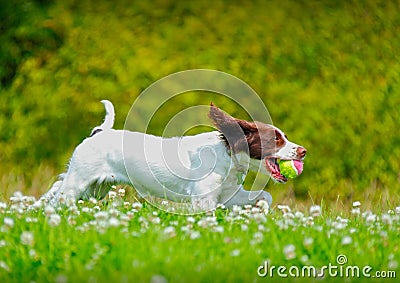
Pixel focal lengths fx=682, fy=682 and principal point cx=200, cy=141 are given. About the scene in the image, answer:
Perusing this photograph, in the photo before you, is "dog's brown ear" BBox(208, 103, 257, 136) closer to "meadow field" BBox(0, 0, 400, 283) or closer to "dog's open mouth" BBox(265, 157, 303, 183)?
"dog's open mouth" BBox(265, 157, 303, 183)

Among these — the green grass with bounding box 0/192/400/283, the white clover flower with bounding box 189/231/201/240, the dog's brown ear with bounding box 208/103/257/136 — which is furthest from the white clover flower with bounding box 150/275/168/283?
the dog's brown ear with bounding box 208/103/257/136

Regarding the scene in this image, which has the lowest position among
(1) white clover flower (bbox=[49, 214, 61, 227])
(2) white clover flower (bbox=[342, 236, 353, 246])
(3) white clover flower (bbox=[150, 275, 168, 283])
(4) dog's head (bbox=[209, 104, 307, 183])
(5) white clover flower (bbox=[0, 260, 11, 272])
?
(4) dog's head (bbox=[209, 104, 307, 183])

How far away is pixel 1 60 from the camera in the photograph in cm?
635

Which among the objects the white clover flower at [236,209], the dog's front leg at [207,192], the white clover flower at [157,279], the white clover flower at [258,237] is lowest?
the dog's front leg at [207,192]

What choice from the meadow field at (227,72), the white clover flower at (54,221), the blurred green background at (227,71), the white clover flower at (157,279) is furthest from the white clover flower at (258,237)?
the blurred green background at (227,71)

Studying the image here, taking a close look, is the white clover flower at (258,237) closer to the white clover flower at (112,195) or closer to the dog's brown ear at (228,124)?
the dog's brown ear at (228,124)

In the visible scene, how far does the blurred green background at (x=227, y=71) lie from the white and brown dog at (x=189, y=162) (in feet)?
→ 3.44

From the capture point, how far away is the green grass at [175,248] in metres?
3.12

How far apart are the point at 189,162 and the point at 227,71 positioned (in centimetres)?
153

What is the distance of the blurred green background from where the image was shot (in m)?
6.02

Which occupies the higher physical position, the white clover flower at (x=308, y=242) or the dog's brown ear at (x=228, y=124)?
the white clover flower at (x=308, y=242)

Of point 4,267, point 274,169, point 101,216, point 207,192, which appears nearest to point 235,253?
point 101,216

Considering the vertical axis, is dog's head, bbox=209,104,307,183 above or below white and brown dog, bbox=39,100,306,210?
above

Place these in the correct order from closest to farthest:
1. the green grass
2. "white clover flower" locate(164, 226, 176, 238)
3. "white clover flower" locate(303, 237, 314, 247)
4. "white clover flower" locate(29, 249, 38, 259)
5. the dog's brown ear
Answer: the green grass → "white clover flower" locate(29, 249, 38, 259) → "white clover flower" locate(303, 237, 314, 247) → "white clover flower" locate(164, 226, 176, 238) → the dog's brown ear
